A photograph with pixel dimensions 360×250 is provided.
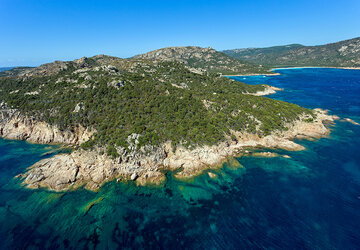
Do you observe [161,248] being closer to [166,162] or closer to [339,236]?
[166,162]

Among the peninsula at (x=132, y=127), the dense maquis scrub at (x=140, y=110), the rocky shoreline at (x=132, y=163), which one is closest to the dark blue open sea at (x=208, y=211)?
the rocky shoreline at (x=132, y=163)

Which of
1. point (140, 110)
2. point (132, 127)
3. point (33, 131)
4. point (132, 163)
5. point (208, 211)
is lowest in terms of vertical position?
point (208, 211)

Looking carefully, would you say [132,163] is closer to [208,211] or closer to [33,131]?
[208,211]

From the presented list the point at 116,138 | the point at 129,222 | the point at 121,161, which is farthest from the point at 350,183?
the point at 116,138

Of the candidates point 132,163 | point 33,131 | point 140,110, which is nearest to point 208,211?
point 132,163

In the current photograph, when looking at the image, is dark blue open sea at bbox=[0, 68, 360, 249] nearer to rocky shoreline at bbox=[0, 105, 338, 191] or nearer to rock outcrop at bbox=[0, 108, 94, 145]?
rocky shoreline at bbox=[0, 105, 338, 191]

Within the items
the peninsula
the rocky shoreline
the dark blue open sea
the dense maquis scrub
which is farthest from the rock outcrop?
the dark blue open sea
